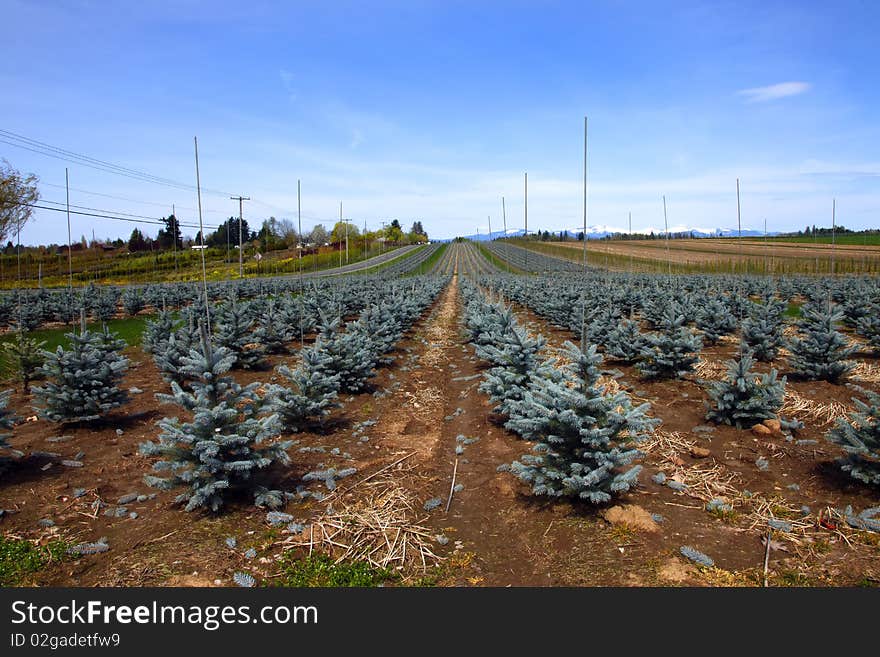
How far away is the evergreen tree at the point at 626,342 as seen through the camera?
38.9 feet

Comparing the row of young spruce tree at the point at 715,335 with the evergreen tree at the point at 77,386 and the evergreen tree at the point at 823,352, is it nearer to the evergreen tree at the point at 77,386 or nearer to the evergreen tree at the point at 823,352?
the evergreen tree at the point at 823,352

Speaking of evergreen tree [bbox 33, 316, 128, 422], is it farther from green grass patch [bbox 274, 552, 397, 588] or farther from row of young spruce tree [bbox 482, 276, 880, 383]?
row of young spruce tree [bbox 482, 276, 880, 383]

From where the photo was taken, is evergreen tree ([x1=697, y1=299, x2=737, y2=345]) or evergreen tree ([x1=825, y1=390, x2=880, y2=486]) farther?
evergreen tree ([x1=697, y1=299, x2=737, y2=345])

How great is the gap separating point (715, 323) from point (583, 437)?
11400 mm

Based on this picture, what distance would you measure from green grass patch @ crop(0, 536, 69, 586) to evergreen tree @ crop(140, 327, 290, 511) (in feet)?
3.14

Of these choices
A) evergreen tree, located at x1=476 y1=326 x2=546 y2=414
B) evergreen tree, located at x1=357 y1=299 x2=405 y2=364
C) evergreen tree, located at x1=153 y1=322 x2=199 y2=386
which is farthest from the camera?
evergreen tree, located at x1=357 y1=299 x2=405 y2=364

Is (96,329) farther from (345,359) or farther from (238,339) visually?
(345,359)

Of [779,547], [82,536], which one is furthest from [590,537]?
[82,536]

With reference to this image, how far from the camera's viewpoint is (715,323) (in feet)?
47.7

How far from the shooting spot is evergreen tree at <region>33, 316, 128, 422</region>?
8031 mm

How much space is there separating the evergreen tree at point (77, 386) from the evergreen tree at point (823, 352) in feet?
42.7

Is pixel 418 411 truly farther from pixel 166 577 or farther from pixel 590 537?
pixel 166 577

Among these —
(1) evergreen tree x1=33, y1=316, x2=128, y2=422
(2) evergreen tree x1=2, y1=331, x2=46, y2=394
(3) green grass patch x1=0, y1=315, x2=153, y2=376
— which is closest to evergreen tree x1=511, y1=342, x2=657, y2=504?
(1) evergreen tree x1=33, y1=316, x2=128, y2=422

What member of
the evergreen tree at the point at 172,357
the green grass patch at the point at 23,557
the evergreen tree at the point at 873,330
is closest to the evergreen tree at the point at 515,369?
the green grass patch at the point at 23,557
